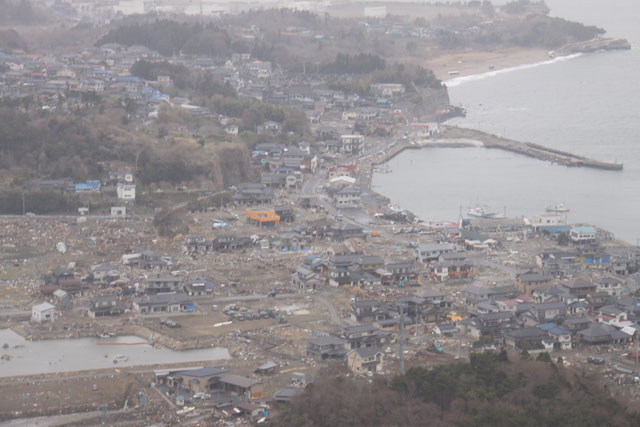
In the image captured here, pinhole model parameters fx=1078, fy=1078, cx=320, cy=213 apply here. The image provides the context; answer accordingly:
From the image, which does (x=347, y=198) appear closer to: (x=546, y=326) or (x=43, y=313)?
(x=546, y=326)

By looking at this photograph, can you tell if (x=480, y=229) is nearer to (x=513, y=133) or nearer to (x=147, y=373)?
(x=147, y=373)

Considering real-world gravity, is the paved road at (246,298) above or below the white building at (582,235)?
below

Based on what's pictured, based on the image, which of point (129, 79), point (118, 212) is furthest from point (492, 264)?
point (129, 79)

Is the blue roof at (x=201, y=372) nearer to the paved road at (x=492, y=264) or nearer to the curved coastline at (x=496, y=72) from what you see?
the paved road at (x=492, y=264)

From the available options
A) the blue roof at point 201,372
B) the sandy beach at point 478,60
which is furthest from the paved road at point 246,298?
the sandy beach at point 478,60

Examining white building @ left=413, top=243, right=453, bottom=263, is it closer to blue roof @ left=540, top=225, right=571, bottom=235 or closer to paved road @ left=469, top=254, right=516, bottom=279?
paved road @ left=469, top=254, right=516, bottom=279

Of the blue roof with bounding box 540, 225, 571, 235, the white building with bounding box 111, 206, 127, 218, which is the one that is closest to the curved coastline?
the blue roof with bounding box 540, 225, 571, 235
